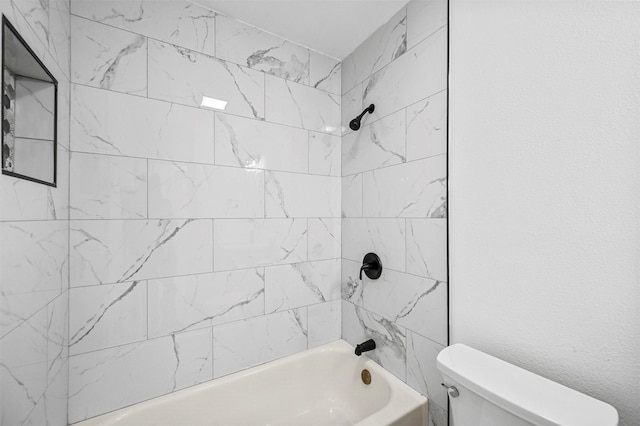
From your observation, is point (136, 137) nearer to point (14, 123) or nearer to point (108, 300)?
point (14, 123)

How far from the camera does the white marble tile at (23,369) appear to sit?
666 millimetres

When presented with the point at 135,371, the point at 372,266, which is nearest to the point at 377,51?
the point at 372,266

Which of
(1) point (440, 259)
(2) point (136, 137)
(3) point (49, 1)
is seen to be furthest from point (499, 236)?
(3) point (49, 1)

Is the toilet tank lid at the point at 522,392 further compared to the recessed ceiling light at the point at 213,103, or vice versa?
the recessed ceiling light at the point at 213,103

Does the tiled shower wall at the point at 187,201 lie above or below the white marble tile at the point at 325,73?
below

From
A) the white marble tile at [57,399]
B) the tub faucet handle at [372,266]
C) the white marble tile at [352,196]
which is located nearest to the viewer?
the white marble tile at [57,399]

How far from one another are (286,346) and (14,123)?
156cm

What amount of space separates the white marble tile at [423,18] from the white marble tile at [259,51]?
68 cm

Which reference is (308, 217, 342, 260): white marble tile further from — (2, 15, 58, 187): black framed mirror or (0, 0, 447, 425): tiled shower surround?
(2, 15, 58, 187): black framed mirror

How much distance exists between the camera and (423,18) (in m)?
1.28

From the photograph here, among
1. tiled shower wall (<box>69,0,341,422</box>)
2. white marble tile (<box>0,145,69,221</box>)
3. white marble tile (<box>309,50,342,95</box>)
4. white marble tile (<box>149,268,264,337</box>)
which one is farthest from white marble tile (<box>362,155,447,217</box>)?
white marble tile (<box>0,145,69,221</box>)

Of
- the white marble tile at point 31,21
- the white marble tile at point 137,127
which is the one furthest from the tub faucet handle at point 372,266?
the white marble tile at point 31,21

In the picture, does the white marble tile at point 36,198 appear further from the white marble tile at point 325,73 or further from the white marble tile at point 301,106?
the white marble tile at point 325,73

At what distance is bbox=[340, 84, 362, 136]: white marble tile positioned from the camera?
1.71 metres
